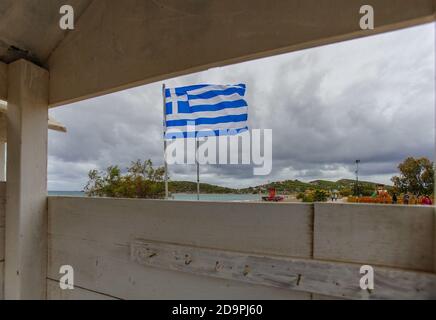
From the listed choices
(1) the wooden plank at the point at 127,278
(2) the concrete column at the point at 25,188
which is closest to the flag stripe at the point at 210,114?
(2) the concrete column at the point at 25,188

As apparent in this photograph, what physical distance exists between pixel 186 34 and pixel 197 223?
1.33 metres

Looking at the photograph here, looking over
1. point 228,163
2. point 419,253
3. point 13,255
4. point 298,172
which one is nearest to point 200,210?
point 419,253

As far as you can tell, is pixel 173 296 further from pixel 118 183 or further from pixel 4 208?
pixel 118 183

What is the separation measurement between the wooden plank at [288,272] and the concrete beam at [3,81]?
192cm

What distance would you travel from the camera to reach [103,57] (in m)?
2.09

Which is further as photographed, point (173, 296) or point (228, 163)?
point (228, 163)

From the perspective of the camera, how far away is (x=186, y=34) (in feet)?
5.74

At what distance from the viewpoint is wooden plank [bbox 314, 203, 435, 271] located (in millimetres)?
1150

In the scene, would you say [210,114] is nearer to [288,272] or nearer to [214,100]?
[214,100]

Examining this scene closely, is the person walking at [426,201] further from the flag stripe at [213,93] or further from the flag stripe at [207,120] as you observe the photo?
the flag stripe at [213,93]

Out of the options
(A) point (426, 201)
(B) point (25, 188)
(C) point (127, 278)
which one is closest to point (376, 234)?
(A) point (426, 201)

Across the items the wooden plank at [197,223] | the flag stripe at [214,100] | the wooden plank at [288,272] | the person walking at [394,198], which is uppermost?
the flag stripe at [214,100]

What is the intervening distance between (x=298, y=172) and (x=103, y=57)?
230 cm

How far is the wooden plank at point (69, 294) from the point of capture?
1.97m
